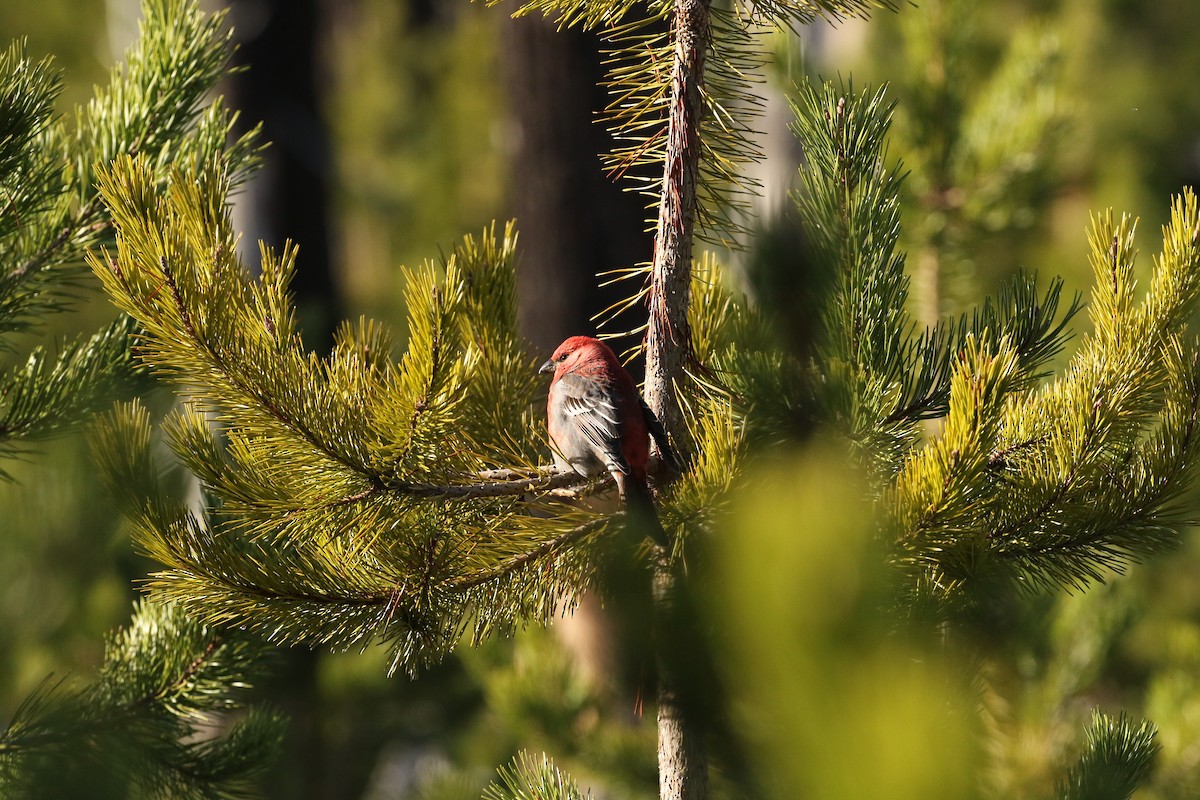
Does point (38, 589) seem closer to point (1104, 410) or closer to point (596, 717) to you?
point (1104, 410)

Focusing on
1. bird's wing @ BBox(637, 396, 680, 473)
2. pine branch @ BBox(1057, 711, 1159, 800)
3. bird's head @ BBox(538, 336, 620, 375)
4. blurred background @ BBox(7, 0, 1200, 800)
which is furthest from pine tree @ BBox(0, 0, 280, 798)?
pine branch @ BBox(1057, 711, 1159, 800)

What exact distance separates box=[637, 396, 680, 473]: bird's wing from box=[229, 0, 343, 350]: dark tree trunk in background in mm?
2717

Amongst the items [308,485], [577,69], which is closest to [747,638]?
[308,485]

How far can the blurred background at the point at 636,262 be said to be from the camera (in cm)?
157

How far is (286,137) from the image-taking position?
5.41 meters

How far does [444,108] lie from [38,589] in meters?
12.7

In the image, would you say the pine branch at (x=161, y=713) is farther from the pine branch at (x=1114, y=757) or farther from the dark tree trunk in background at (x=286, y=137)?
the dark tree trunk in background at (x=286, y=137)

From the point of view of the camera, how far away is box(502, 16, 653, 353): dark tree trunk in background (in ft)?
16.1

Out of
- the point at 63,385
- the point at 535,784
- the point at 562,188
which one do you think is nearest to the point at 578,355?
the point at 535,784

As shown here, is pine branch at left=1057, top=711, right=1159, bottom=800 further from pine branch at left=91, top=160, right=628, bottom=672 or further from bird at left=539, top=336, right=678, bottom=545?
pine branch at left=91, top=160, right=628, bottom=672

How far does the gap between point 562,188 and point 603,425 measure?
332cm

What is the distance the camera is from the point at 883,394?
1.50m

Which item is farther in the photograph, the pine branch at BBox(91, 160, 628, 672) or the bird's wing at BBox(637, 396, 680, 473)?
the bird's wing at BBox(637, 396, 680, 473)

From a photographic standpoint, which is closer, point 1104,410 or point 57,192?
point 1104,410
